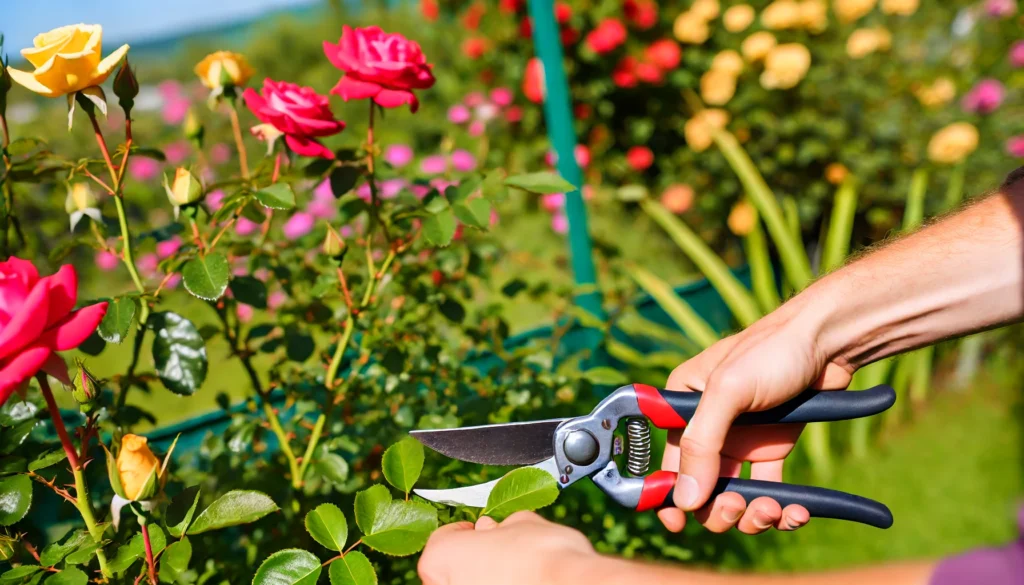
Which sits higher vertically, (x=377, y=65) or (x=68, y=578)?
(x=377, y=65)

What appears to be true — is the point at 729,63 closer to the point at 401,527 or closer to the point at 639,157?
the point at 639,157

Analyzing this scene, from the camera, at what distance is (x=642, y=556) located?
1599mm

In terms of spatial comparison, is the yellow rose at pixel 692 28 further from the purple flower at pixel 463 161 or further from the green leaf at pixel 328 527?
the green leaf at pixel 328 527

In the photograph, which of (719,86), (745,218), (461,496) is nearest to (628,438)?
(461,496)

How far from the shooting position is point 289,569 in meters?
0.80

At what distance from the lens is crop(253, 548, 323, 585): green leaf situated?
0.79 meters

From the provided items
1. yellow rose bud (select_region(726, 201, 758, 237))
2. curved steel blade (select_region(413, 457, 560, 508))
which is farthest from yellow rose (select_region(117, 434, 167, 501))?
yellow rose bud (select_region(726, 201, 758, 237))

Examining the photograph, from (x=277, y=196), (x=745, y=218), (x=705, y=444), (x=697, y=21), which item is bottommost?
(x=745, y=218)

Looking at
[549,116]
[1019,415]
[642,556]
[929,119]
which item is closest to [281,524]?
[642,556]

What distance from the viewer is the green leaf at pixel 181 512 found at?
0.89 metres

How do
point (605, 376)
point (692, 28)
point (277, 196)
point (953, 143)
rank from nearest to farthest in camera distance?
point (277, 196) → point (605, 376) → point (953, 143) → point (692, 28)

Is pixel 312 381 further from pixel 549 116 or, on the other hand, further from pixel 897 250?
pixel 549 116

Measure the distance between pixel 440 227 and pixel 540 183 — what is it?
0.18 meters

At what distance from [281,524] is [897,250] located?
1.11 meters
